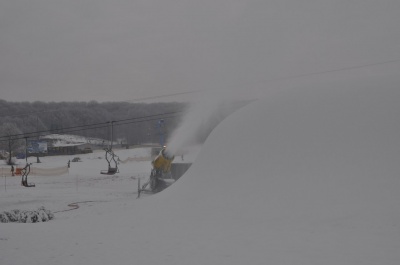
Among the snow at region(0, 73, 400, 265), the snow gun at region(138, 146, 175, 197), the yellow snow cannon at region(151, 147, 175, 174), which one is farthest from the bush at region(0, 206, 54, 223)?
the yellow snow cannon at region(151, 147, 175, 174)

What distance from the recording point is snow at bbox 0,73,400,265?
31.7 feet

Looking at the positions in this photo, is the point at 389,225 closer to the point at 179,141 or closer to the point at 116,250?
the point at 116,250

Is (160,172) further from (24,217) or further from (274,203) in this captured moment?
(274,203)

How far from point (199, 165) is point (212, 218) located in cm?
577

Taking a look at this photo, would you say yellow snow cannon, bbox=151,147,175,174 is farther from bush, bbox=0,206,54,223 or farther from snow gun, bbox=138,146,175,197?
bush, bbox=0,206,54,223

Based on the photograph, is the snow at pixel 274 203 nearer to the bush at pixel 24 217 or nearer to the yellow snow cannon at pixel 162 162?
the bush at pixel 24 217

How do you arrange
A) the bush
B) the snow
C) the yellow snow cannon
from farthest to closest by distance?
the yellow snow cannon, the bush, the snow

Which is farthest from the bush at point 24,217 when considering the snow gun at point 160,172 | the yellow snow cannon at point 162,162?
the yellow snow cannon at point 162,162

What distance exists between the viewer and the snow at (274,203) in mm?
9664

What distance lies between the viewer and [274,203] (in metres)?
13.8

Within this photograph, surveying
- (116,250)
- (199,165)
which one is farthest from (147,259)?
(199,165)

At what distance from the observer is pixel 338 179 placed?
13.6 metres

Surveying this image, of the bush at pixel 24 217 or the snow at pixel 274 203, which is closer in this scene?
the snow at pixel 274 203

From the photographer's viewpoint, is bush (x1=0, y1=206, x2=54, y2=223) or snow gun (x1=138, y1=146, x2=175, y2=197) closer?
bush (x1=0, y1=206, x2=54, y2=223)
